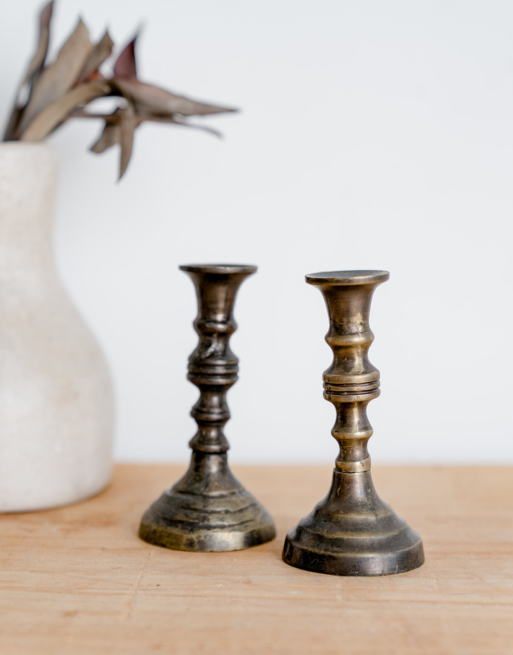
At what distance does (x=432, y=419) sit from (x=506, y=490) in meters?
0.19

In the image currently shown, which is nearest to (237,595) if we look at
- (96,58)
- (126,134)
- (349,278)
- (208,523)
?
(208,523)

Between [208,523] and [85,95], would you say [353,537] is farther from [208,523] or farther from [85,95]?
[85,95]

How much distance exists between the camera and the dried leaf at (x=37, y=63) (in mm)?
814

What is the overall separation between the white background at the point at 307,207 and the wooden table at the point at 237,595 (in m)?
0.26

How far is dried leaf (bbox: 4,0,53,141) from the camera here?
0.81 meters

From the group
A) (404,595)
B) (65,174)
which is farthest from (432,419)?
(65,174)

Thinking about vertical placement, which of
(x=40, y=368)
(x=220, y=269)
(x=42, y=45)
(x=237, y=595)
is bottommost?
(x=237, y=595)

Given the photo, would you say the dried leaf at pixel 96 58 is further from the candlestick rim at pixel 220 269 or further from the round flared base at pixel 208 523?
the round flared base at pixel 208 523

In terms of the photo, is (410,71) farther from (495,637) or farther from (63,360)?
(495,637)

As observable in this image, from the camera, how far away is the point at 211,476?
65cm

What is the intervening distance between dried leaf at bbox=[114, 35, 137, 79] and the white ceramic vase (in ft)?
0.38

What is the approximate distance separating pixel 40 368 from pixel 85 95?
30cm

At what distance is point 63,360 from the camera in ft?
2.51

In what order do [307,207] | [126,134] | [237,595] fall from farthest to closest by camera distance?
[307,207], [126,134], [237,595]
